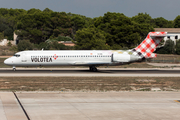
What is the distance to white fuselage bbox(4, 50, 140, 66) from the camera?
4006 cm

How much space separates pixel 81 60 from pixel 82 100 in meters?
21.8

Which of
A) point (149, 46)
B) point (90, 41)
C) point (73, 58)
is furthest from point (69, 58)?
point (90, 41)

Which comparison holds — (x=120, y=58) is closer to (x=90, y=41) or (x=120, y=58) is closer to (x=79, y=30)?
(x=90, y=41)

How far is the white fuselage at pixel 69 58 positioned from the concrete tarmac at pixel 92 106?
1875 cm

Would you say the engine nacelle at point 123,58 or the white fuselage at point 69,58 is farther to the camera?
the engine nacelle at point 123,58

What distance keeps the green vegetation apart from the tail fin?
3790 centimetres

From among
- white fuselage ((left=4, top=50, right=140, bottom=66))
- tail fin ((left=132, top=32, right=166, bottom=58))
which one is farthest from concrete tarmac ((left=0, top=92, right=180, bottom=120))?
tail fin ((left=132, top=32, right=166, bottom=58))

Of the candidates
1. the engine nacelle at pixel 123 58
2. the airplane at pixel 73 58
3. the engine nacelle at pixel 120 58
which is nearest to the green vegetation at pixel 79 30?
the airplane at pixel 73 58

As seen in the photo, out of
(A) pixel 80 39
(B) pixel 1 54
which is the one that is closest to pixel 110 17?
(A) pixel 80 39

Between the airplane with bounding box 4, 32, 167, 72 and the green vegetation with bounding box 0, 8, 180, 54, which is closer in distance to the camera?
the airplane with bounding box 4, 32, 167, 72

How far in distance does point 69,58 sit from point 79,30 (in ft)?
153

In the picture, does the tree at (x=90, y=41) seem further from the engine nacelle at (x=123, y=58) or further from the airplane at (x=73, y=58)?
the engine nacelle at (x=123, y=58)

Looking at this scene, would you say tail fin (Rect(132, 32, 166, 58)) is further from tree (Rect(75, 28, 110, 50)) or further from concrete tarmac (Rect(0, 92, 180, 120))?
tree (Rect(75, 28, 110, 50))

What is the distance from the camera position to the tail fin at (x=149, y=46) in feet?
137
